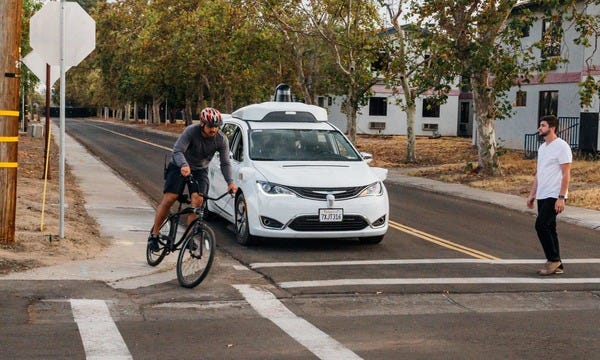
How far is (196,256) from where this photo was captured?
9250mm

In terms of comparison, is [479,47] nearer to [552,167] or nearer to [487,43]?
[487,43]

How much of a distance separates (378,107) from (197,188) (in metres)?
53.4

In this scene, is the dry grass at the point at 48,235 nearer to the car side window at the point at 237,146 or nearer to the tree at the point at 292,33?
the car side window at the point at 237,146

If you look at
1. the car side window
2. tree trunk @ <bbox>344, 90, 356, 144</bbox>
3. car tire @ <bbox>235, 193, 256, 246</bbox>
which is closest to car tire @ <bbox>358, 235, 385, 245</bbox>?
car tire @ <bbox>235, 193, 256, 246</bbox>

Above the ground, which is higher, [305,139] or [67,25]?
[67,25]

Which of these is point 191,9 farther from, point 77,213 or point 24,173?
point 77,213

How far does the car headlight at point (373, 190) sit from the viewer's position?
474 inches

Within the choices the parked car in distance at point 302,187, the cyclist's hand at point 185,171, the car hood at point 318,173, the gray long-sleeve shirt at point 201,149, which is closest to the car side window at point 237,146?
the parked car in distance at point 302,187

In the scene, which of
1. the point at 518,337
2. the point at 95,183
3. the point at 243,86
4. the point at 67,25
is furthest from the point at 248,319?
the point at 243,86

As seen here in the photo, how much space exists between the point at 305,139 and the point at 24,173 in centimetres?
1166

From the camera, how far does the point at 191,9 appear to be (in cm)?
5688

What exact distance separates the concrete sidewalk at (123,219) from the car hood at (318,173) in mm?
1528

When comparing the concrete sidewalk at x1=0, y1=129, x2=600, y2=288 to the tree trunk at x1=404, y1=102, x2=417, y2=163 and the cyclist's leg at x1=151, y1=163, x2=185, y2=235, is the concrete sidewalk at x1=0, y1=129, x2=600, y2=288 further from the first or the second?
the tree trunk at x1=404, y1=102, x2=417, y2=163

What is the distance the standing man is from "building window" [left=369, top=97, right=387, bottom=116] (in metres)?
51.7
